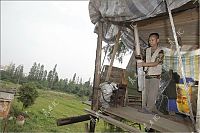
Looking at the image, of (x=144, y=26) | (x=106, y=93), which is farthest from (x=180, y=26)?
(x=106, y=93)

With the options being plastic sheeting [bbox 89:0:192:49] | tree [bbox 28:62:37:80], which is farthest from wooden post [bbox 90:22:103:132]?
tree [bbox 28:62:37:80]

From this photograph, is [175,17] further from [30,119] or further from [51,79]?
[51,79]

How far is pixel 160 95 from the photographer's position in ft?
13.0

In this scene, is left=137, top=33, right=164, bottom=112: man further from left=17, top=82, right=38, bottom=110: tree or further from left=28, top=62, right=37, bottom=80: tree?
left=28, top=62, right=37, bottom=80: tree

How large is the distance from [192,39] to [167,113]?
2168 mm

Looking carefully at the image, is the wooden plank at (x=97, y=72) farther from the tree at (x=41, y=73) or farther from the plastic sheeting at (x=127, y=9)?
the tree at (x=41, y=73)

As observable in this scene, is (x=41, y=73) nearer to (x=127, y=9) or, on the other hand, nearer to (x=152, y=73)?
(x=152, y=73)

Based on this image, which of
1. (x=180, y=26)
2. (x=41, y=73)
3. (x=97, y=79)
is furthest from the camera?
(x=41, y=73)

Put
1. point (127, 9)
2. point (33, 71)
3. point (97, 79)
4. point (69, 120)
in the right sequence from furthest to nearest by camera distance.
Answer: point (33, 71) < point (97, 79) < point (69, 120) < point (127, 9)

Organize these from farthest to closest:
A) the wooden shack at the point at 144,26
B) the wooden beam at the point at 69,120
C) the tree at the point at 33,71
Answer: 1. the tree at the point at 33,71
2. the wooden beam at the point at 69,120
3. the wooden shack at the point at 144,26

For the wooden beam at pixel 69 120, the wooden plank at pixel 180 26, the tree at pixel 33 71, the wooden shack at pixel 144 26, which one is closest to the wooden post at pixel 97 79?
the wooden shack at pixel 144 26

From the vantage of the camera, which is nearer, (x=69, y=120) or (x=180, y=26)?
(x=69, y=120)

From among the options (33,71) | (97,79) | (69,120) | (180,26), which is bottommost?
(69,120)

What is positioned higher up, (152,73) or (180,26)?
(180,26)
